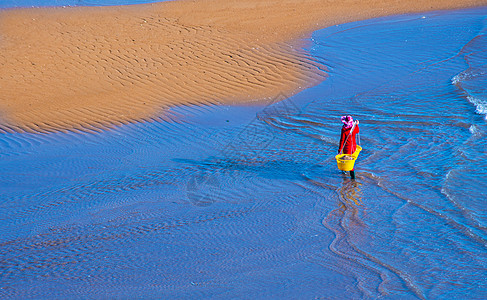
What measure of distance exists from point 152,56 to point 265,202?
8.14 meters

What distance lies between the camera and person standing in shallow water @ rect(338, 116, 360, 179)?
6.94 m

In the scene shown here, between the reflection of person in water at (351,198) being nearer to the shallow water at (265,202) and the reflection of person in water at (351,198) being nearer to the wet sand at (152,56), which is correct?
the shallow water at (265,202)

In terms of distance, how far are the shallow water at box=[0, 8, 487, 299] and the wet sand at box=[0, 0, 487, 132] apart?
2.82 ft

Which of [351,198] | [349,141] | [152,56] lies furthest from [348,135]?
[152,56]

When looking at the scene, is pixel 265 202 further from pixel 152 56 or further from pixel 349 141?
pixel 152 56

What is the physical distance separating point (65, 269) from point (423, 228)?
13.5 ft

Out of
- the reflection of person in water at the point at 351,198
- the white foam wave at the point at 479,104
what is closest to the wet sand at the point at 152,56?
the white foam wave at the point at 479,104

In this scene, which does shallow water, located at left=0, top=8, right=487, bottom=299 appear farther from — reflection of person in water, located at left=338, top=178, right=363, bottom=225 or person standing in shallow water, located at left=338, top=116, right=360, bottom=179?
person standing in shallow water, located at left=338, top=116, right=360, bottom=179

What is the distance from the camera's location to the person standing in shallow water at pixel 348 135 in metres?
6.94

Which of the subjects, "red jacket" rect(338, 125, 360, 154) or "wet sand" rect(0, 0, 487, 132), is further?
Result: "wet sand" rect(0, 0, 487, 132)

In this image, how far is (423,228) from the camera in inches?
235

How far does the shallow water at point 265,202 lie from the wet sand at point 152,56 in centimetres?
86

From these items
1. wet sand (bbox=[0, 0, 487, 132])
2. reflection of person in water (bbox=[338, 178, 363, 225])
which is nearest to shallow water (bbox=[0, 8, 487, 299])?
reflection of person in water (bbox=[338, 178, 363, 225])

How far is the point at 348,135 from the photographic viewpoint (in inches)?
275
